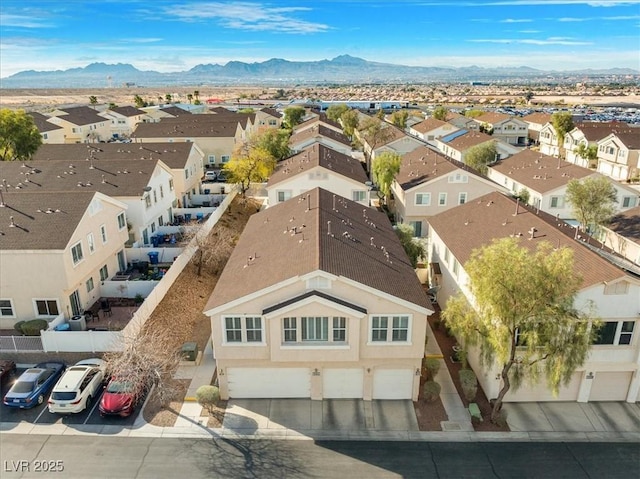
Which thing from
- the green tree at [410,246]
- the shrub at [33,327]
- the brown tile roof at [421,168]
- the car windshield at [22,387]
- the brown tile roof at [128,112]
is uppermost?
the brown tile roof at [128,112]

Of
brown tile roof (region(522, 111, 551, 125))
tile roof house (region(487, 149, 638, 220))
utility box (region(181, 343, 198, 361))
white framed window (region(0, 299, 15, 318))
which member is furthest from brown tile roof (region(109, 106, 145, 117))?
utility box (region(181, 343, 198, 361))

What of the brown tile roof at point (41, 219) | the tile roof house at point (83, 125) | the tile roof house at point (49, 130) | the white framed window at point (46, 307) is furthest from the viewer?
the tile roof house at point (83, 125)

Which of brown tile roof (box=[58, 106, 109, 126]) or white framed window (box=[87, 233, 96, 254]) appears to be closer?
white framed window (box=[87, 233, 96, 254])

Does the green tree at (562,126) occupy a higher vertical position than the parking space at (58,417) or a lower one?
higher

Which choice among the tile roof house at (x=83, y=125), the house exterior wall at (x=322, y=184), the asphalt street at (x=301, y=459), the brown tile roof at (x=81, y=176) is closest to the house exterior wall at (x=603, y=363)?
the asphalt street at (x=301, y=459)

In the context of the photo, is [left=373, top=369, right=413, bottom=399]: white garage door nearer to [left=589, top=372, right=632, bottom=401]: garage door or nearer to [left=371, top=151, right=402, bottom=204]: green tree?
[left=589, top=372, right=632, bottom=401]: garage door

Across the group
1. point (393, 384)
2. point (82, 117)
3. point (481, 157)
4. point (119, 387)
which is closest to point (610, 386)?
point (393, 384)

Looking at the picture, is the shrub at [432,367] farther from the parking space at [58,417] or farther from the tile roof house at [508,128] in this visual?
the tile roof house at [508,128]

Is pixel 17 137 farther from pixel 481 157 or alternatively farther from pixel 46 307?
pixel 481 157

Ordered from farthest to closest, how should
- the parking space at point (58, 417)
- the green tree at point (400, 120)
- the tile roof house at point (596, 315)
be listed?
the green tree at point (400, 120), the parking space at point (58, 417), the tile roof house at point (596, 315)
